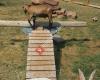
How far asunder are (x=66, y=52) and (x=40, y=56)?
3823 mm

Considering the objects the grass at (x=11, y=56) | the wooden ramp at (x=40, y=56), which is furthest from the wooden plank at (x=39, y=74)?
the grass at (x=11, y=56)

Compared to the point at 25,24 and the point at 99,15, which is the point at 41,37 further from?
the point at 99,15

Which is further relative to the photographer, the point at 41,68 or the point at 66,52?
the point at 66,52

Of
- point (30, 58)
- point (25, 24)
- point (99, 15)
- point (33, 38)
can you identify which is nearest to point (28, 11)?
point (25, 24)

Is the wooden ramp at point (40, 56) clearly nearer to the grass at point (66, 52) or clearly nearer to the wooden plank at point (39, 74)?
the wooden plank at point (39, 74)

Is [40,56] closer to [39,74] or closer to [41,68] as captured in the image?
[41,68]

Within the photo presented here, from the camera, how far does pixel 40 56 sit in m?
13.7

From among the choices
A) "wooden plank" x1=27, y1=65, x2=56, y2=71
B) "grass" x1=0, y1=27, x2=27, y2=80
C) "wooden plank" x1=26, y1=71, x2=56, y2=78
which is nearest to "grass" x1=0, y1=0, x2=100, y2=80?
"grass" x1=0, y1=27, x2=27, y2=80

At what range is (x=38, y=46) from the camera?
14.2 m

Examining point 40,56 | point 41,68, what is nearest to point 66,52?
point 40,56

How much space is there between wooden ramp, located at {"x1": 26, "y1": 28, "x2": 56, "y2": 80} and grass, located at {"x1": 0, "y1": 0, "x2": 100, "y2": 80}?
115 cm

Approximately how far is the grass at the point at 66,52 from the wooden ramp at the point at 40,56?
1146 millimetres

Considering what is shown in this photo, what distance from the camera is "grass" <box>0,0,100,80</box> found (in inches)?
586

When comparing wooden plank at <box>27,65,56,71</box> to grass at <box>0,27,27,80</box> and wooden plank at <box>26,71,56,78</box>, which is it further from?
grass at <box>0,27,27,80</box>
